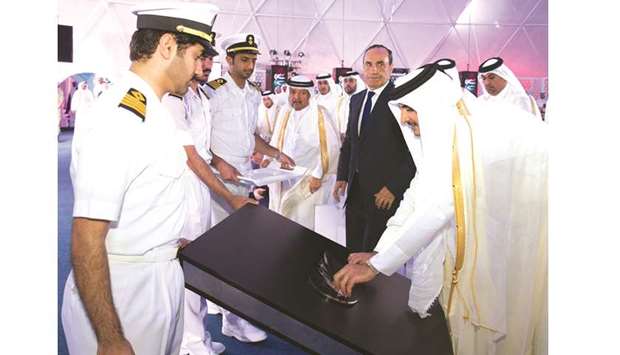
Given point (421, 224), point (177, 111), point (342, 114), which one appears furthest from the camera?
point (342, 114)

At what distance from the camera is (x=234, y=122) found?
10.9 ft

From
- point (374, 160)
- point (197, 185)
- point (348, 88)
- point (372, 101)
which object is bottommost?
point (197, 185)

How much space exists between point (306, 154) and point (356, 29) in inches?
220

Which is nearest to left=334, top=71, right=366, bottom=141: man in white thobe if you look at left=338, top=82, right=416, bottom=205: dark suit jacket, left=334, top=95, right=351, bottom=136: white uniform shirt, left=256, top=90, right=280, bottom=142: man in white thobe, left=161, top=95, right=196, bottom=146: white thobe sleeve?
left=334, top=95, right=351, bottom=136: white uniform shirt

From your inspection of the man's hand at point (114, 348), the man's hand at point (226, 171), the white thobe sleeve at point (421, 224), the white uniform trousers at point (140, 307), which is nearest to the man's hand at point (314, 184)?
the man's hand at point (226, 171)

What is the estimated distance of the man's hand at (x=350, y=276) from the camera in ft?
5.27

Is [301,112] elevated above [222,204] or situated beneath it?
elevated above

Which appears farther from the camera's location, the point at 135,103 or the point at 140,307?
the point at 140,307

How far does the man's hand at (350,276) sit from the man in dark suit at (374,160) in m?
1.49

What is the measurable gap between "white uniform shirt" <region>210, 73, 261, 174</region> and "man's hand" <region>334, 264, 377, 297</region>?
67.6 inches

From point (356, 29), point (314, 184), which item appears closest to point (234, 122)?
point (314, 184)

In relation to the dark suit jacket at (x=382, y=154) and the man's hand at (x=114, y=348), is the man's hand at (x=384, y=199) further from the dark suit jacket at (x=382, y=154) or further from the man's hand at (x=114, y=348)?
the man's hand at (x=114, y=348)

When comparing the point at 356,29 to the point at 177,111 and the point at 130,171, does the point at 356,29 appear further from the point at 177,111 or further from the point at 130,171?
the point at 130,171
